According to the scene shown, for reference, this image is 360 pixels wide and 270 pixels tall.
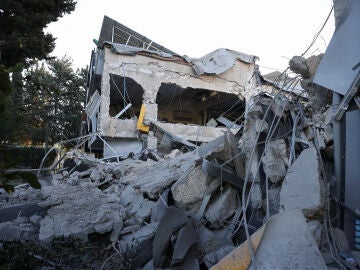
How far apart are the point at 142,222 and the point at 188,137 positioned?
8.50 meters

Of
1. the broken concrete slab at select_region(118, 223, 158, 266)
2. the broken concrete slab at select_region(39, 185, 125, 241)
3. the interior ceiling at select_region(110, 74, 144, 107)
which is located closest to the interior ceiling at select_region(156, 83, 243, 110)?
the interior ceiling at select_region(110, 74, 144, 107)

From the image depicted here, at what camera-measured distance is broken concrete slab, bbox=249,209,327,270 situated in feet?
6.50

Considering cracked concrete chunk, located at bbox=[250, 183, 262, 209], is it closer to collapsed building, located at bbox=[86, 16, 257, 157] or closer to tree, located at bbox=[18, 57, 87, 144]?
collapsed building, located at bbox=[86, 16, 257, 157]

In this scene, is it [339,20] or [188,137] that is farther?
[188,137]

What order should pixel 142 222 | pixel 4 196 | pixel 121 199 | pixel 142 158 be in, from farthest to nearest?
pixel 142 158 < pixel 4 196 < pixel 121 199 < pixel 142 222

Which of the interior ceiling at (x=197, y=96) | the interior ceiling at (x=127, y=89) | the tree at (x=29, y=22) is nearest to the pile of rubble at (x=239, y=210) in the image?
the tree at (x=29, y=22)

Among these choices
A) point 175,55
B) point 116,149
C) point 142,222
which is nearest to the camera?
point 142,222

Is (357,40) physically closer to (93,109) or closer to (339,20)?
(339,20)

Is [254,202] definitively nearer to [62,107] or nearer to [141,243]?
[141,243]

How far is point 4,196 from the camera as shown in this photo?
636 centimetres

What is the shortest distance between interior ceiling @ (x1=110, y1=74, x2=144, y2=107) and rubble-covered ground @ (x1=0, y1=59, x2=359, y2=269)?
361 inches

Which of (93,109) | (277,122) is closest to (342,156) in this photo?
(277,122)

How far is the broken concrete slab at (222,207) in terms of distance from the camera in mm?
3234

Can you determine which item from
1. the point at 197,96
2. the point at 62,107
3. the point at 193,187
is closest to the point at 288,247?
the point at 193,187
